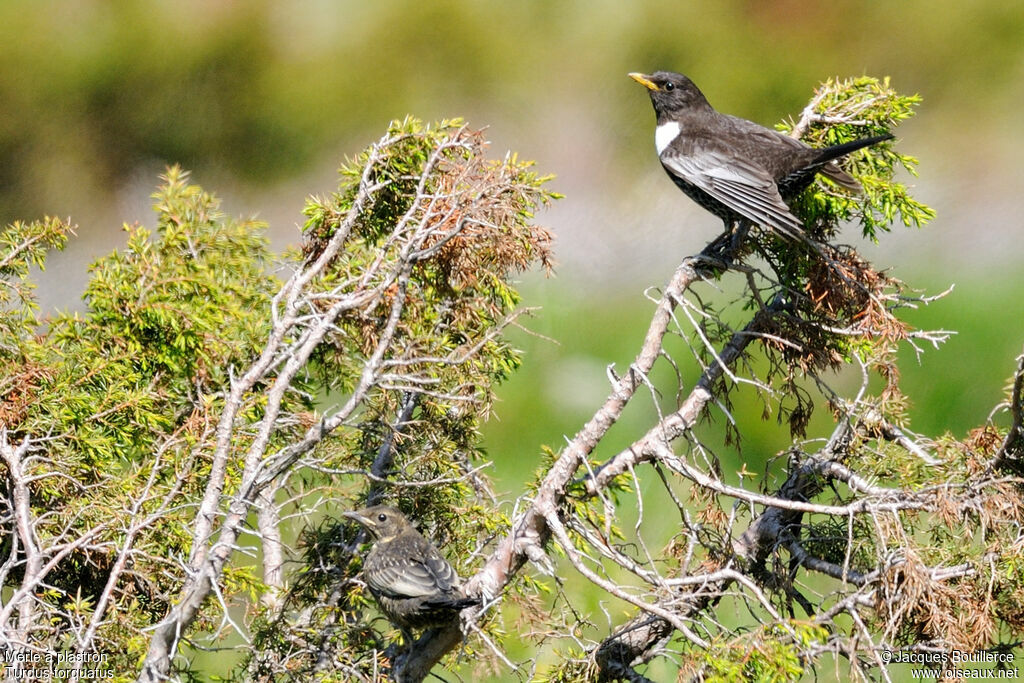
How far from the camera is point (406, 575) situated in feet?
6.76

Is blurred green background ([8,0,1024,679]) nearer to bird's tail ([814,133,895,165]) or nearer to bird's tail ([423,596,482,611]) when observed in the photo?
bird's tail ([814,133,895,165])

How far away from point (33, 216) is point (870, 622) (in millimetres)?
5323

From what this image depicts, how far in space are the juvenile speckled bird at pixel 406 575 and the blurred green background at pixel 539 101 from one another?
9.08 ft

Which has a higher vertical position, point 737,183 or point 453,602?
point 737,183

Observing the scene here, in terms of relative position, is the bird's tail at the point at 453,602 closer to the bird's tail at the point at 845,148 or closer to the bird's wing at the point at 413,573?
the bird's wing at the point at 413,573

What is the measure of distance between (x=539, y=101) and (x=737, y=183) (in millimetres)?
4714

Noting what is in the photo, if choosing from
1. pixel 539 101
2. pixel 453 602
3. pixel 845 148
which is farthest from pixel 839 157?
pixel 539 101

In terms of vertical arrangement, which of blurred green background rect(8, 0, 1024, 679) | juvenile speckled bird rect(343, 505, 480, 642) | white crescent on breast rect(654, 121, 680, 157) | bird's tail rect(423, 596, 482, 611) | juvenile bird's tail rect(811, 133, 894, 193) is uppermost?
blurred green background rect(8, 0, 1024, 679)

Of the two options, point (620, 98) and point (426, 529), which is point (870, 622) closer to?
point (426, 529)

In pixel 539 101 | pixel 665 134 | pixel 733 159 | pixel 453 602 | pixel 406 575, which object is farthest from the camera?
pixel 539 101

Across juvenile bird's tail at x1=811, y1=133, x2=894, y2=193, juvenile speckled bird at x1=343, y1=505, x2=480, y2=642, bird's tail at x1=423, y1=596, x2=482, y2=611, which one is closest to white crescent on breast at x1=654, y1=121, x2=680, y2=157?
juvenile bird's tail at x1=811, y1=133, x2=894, y2=193

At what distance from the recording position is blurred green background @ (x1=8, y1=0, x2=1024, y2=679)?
573 centimetres

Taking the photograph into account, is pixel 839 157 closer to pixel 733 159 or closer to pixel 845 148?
pixel 845 148

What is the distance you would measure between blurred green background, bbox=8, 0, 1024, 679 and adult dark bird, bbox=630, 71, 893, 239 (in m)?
2.06
